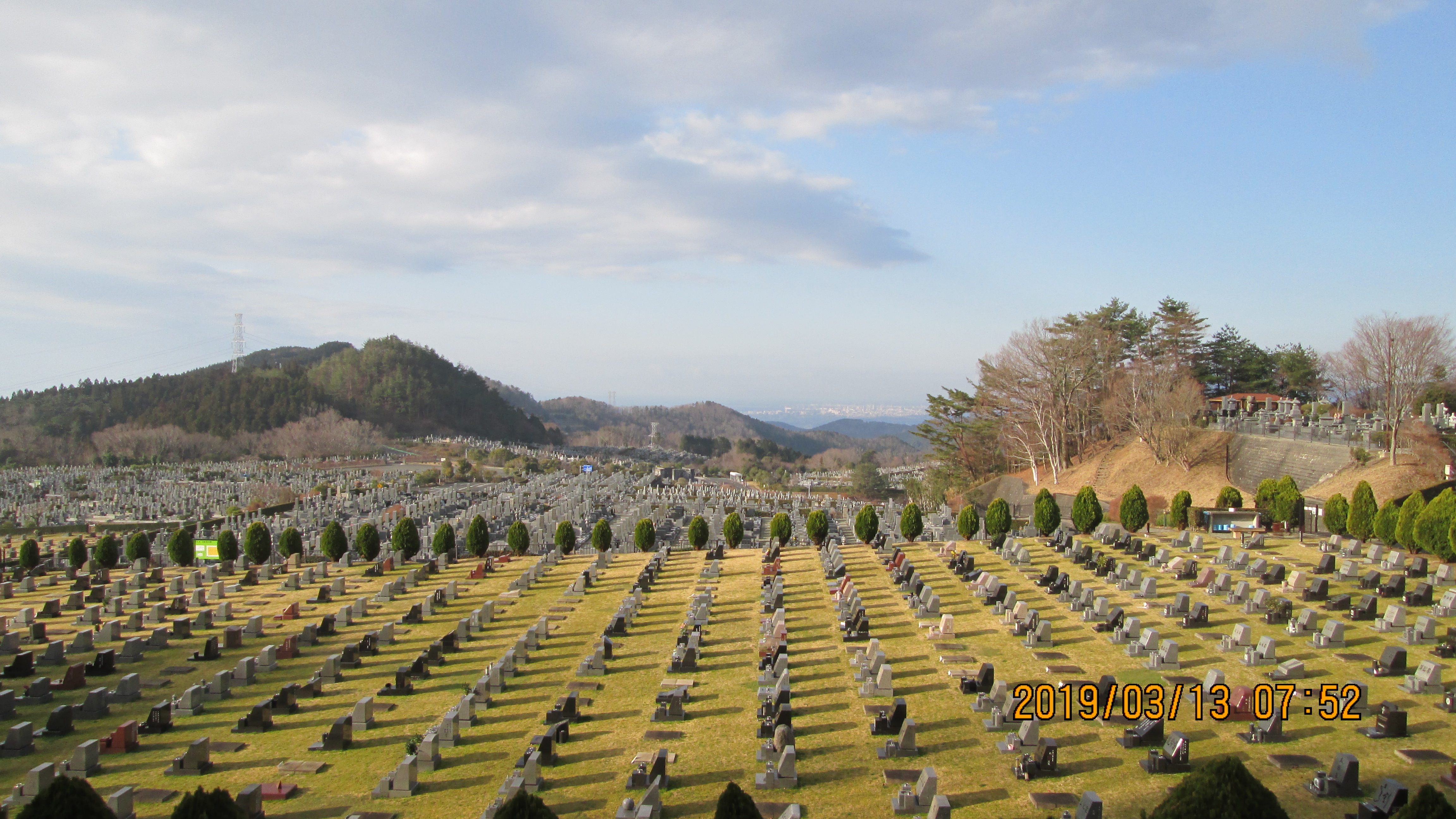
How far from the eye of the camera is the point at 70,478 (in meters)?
58.7

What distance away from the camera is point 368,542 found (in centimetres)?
2908

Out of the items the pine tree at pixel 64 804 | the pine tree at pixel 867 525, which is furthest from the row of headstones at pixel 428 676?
the pine tree at pixel 867 525

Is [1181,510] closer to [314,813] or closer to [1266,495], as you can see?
[1266,495]

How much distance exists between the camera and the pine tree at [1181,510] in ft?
101

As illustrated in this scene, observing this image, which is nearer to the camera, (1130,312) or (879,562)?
(879,562)

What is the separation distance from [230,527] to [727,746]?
30.9 metres

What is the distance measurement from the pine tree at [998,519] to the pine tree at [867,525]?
4135 millimetres

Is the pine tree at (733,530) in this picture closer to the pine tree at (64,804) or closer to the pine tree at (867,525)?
the pine tree at (867,525)

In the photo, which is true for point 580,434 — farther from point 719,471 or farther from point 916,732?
point 916,732

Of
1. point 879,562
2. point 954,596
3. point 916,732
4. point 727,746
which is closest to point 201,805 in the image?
point 727,746

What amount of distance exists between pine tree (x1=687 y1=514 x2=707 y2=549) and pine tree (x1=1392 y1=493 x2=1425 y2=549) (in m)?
21.5

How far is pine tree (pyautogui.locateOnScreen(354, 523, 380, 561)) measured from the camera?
29.0 m

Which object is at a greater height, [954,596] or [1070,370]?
[1070,370]

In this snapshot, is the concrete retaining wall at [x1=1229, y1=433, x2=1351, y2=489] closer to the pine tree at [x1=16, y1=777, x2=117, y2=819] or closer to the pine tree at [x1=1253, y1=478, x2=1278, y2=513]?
the pine tree at [x1=1253, y1=478, x2=1278, y2=513]
